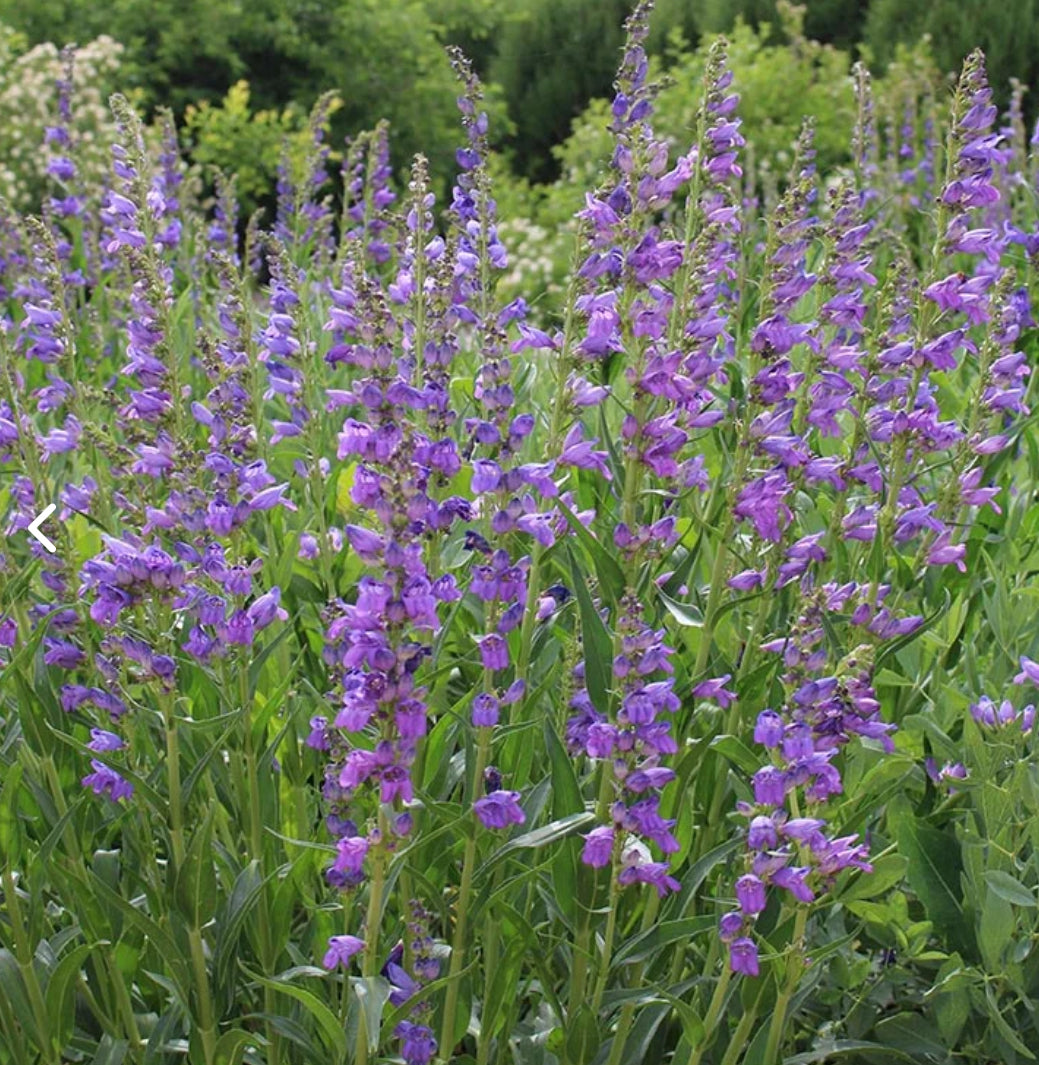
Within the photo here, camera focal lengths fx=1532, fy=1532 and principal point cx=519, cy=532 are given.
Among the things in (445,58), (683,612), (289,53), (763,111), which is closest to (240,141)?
(289,53)

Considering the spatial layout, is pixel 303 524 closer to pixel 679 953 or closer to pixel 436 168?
pixel 679 953

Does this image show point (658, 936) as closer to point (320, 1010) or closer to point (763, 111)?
point (320, 1010)

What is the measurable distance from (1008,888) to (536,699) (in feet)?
2.93

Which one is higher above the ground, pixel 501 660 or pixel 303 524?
pixel 501 660

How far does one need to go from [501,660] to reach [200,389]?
11.6 ft

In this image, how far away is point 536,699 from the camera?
2613 mm

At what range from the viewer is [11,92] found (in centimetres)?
1215

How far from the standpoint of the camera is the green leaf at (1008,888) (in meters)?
2.64

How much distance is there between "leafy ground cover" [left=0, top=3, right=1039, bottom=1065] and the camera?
225 centimetres

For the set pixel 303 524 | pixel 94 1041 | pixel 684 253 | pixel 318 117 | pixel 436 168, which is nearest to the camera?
pixel 684 253

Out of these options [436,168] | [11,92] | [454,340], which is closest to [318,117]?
[454,340]

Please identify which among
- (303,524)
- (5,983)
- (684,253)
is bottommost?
(5,983)

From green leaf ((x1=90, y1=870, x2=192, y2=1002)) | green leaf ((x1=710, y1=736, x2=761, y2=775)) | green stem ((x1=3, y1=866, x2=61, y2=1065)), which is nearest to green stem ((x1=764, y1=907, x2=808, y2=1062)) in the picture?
green leaf ((x1=710, y1=736, x2=761, y2=775))

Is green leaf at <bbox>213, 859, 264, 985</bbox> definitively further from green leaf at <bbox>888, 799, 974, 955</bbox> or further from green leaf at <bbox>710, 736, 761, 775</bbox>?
green leaf at <bbox>888, 799, 974, 955</bbox>
